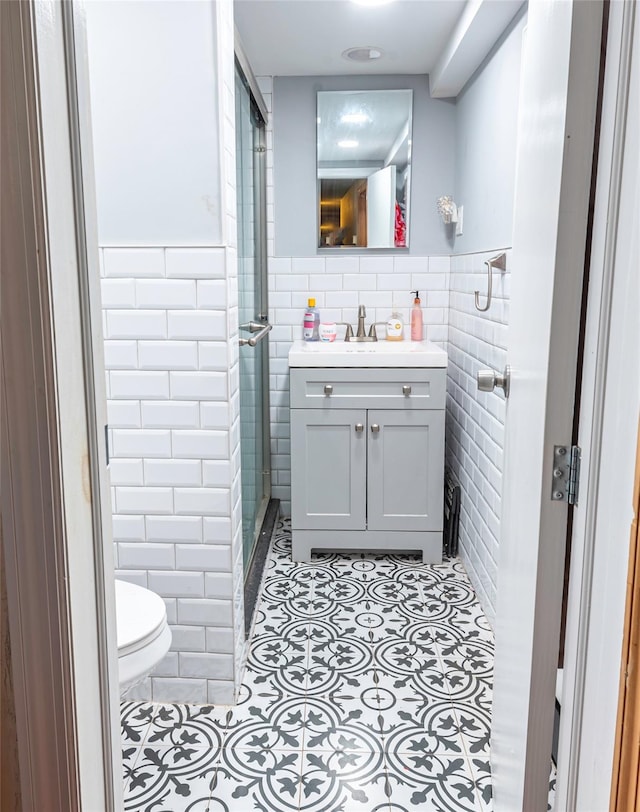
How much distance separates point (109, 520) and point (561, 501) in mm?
651

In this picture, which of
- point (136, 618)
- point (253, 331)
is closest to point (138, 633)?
point (136, 618)

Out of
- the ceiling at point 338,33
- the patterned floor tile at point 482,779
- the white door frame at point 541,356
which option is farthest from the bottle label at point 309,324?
the patterned floor tile at point 482,779

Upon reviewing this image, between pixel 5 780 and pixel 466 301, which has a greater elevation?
pixel 466 301

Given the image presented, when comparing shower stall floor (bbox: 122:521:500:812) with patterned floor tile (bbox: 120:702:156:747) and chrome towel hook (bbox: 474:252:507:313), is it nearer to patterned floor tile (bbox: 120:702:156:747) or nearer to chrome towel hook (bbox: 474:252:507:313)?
patterned floor tile (bbox: 120:702:156:747)

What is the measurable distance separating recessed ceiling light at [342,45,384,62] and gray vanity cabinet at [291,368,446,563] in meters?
1.34

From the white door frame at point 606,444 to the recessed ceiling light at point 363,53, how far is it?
85.5 inches

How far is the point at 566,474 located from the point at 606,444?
0.14 meters

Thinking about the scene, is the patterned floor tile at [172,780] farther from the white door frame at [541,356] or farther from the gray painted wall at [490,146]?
the gray painted wall at [490,146]

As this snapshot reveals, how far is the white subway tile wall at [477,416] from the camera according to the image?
2.29 m

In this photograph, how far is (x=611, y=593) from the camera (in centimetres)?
83

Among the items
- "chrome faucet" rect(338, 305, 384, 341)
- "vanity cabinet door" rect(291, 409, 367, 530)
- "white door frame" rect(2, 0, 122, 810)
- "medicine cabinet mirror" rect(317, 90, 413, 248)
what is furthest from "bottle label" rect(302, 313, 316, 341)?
"white door frame" rect(2, 0, 122, 810)

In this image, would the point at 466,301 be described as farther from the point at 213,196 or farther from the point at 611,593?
the point at 611,593

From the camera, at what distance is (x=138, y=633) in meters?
1.48

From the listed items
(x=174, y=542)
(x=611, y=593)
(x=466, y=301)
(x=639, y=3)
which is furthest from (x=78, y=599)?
(x=466, y=301)
